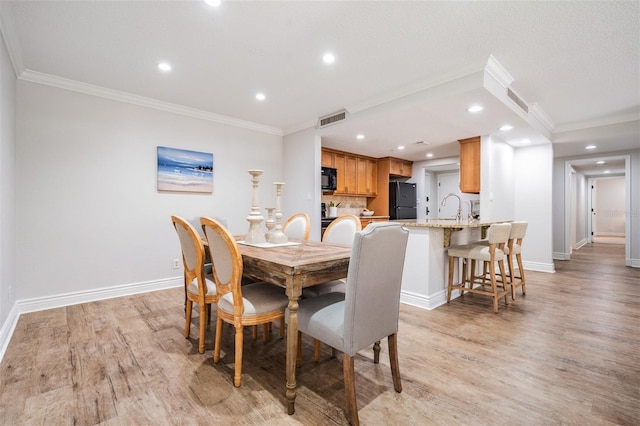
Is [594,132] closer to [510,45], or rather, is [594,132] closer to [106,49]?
[510,45]

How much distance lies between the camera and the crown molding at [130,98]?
3.04 meters

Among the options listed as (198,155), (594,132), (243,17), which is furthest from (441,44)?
(594,132)

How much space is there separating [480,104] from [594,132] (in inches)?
115

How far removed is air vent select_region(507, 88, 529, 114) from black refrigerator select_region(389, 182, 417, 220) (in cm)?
303

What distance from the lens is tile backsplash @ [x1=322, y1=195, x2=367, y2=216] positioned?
238 inches

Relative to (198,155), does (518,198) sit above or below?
below

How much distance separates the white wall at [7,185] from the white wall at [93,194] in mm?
179

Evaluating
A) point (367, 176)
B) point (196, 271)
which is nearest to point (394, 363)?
point (196, 271)

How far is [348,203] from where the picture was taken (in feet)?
21.0

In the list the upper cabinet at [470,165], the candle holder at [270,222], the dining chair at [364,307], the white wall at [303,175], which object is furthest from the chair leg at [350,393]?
the upper cabinet at [470,165]

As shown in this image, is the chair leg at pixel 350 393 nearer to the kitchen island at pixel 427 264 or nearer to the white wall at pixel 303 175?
the kitchen island at pixel 427 264

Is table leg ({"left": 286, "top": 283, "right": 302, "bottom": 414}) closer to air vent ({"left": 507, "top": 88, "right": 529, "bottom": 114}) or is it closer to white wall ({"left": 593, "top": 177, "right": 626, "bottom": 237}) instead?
air vent ({"left": 507, "top": 88, "right": 529, "bottom": 114})

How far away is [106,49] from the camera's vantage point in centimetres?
255

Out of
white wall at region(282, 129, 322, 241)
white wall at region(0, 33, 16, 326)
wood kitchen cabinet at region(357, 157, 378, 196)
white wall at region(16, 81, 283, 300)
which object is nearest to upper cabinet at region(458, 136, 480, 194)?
wood kitchen cabinet at region(357, 157, 378, 196)
